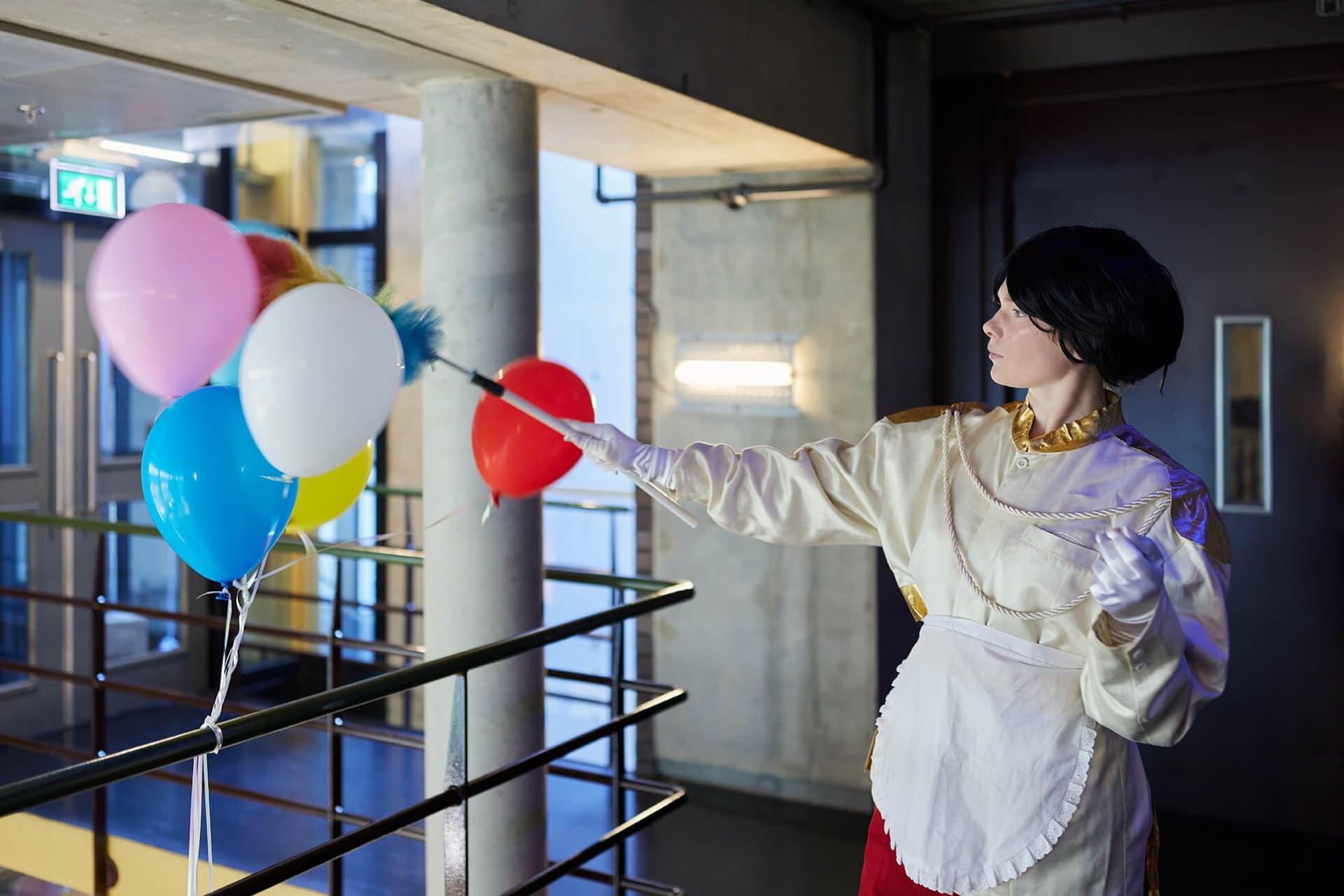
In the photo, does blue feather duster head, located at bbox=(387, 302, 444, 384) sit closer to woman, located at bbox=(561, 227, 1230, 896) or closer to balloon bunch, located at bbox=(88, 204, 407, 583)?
balloon bunch, located at bbox=(88, 204, 407, 583)

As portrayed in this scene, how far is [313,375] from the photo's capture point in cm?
163

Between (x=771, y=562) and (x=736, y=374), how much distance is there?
70cm

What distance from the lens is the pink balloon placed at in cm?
169

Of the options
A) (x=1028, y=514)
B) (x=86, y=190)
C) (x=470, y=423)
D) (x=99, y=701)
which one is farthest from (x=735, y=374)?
(x=1028, y=514)

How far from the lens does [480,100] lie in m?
2.89

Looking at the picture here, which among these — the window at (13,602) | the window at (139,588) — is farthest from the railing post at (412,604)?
the window at (13,602)

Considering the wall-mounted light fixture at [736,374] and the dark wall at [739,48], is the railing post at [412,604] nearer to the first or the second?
the wall-mounted light fixture at [736,374]

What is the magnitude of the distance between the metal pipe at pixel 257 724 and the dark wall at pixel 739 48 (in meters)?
1.21

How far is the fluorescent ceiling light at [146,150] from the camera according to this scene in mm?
3861

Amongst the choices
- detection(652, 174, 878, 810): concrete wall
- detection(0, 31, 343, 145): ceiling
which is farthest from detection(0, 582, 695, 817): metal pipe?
detection(652, 174, 878, 810): concrete wall

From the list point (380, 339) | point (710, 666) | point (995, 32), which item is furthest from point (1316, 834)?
point (380, 339)

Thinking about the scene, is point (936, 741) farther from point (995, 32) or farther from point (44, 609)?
point (44, 609)

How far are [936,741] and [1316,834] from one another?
110 inches

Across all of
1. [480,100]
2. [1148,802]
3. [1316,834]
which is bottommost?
[1316,834]
